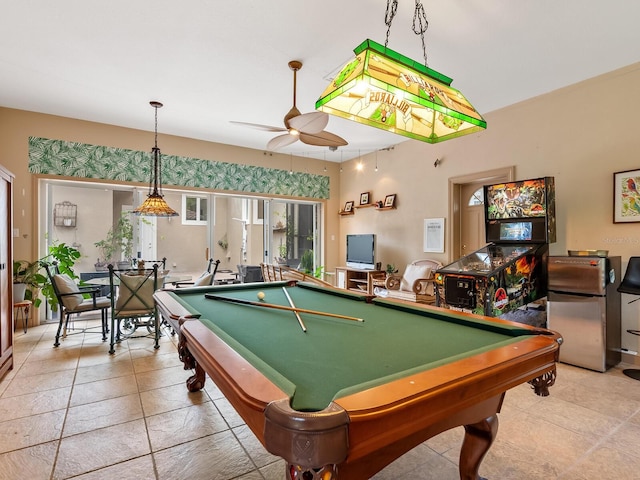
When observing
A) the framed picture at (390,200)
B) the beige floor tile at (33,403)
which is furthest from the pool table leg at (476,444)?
the framed picture at (390,200)

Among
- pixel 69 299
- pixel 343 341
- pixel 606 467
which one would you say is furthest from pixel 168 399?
pixel 606 467

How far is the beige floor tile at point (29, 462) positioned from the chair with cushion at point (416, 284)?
3993mm

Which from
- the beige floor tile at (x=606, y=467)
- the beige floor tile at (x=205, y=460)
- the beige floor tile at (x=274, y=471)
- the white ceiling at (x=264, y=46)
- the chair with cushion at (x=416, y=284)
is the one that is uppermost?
the white ceiling at (x=264, y=46)

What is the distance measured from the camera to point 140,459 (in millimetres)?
1834

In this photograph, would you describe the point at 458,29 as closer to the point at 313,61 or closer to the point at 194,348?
the point at 313,61

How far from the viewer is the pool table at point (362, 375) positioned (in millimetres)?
780

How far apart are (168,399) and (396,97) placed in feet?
9.00

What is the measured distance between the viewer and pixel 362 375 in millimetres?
1089

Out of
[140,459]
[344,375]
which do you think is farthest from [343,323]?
[140,459]

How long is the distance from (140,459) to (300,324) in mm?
1187

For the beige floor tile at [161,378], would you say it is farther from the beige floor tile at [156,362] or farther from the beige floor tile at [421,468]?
the beige floor tile at [421,468]

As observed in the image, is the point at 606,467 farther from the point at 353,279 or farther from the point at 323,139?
the point at 353,279

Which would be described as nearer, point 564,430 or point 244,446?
point 244,446

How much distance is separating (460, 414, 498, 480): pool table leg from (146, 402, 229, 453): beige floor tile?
1.46m
